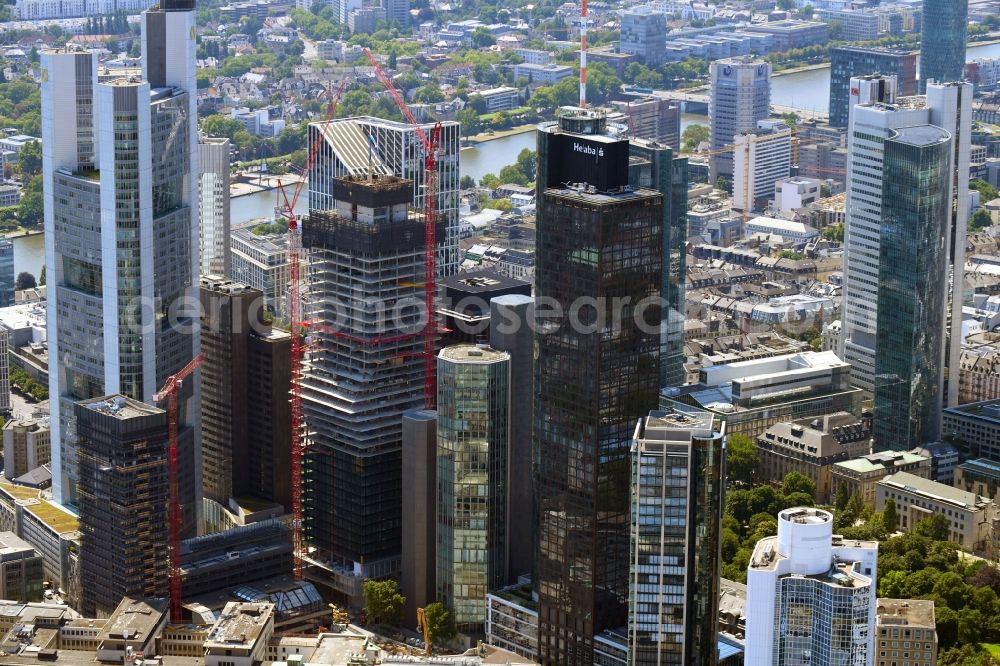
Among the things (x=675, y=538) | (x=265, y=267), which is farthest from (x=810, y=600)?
(x=265, y=267)

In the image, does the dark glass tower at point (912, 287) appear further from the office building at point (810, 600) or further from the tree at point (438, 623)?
the office building at point (810, 600)

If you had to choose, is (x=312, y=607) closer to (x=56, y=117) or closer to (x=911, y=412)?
(x=56, y=117)

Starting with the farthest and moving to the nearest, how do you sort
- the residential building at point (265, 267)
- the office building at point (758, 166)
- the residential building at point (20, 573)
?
the office building at point (758, 166)
the residential building at point (265, 267)
the residential building at point (20, 573)

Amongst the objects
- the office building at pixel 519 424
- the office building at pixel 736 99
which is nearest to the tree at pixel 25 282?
the office building at pixel 519 424

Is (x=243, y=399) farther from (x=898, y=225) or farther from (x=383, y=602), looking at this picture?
(x=898, y=225)

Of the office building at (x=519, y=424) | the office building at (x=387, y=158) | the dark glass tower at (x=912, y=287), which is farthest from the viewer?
the office building at (x=387, y=158)

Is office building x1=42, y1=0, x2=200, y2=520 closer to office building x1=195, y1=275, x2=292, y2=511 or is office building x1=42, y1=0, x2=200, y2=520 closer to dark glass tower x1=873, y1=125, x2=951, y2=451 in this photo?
office building x1=195, y1=275, x2=292, y2=511

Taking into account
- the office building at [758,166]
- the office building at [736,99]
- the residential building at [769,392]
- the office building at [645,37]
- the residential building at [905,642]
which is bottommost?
the residential building at [905,642]
